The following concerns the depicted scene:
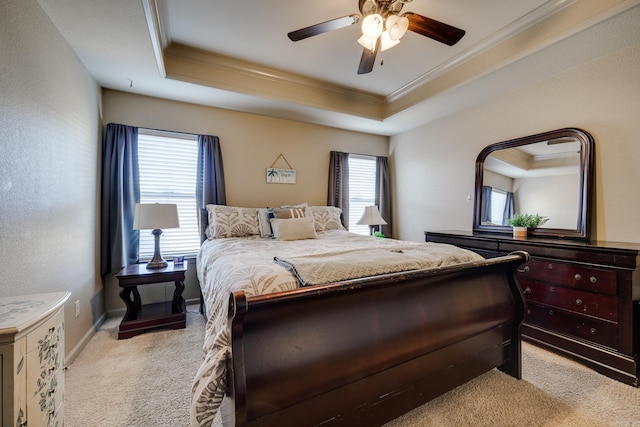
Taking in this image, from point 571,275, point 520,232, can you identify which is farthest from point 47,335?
point 520,232

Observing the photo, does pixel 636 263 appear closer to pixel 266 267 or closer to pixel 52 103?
pixel 266 267

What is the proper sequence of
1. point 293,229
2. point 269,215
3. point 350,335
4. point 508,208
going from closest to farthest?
point 350,335 → point 293,229 → point 508,208 → point 269,215

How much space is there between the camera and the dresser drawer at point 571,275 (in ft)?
6.35

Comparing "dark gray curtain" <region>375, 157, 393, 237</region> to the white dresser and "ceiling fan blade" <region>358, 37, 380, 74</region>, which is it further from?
the white dresser

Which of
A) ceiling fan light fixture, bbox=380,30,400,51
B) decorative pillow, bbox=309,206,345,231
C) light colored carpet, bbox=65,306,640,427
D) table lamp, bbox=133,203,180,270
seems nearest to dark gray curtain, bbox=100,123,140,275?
table lamp, bbox=133,203,180,270

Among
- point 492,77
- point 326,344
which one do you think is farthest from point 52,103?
point 492,77

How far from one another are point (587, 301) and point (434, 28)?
91.9 inches

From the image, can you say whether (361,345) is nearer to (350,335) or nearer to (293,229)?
(350,335)

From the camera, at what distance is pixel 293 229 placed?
2873mm

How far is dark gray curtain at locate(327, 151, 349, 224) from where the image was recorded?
4.16 m

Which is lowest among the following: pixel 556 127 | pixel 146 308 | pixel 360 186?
pixel 146 308

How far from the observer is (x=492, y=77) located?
2.70 metres

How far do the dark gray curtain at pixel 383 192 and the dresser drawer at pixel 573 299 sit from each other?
2.34 meters

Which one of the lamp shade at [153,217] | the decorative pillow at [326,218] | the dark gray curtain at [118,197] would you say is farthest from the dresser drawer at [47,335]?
the decorative pillow at [326,218]
